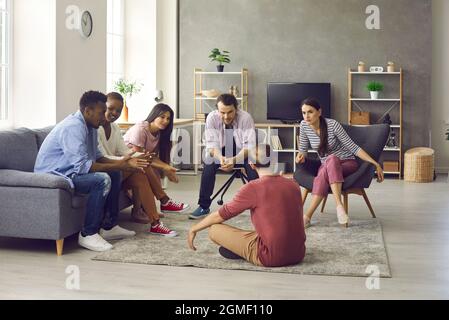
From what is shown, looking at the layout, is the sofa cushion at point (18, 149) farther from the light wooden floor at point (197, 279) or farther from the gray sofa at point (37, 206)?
the light wooden floor at point (197, 279)

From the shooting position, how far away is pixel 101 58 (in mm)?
7254

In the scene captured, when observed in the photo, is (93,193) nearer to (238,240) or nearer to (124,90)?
(238,240)

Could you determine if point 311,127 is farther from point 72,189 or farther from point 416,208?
point 72,189

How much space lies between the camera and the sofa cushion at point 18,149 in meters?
4.91

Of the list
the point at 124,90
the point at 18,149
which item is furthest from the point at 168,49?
the point at 18,149

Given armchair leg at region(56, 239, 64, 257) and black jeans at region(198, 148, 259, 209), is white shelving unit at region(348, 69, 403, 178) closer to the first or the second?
black jeans at region(198, 148, 259, 209)

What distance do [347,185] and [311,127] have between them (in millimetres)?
587

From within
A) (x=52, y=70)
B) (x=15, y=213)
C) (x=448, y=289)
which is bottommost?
(x=448, y=289)

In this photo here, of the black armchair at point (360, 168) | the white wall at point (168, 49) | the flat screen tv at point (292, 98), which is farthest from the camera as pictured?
the white wall at point (168, 49)

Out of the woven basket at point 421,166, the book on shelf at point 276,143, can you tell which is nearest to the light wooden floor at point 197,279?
the woven basket at point 421,166

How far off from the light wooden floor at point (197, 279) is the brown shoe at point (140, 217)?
771 millimetres

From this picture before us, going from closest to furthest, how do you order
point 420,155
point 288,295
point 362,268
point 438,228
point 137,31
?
point 288,295, point 362,268, point 438,228, point 420,155, point 137,31

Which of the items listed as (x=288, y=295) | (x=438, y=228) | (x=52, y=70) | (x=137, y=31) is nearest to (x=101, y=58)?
(x=52, y=70)

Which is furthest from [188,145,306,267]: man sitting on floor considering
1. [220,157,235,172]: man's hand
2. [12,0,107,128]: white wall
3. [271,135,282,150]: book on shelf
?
[271,135,282,150]: book on shelf
